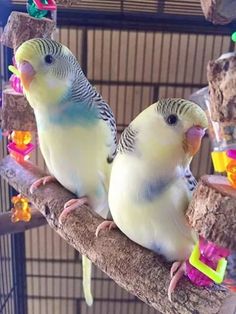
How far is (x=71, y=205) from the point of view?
0.70 metres

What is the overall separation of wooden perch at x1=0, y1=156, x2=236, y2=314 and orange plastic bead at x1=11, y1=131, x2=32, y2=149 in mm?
135

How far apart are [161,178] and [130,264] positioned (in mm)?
110

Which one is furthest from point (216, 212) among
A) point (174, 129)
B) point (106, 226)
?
point (106, 226)

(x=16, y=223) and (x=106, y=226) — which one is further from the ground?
(x=106, y=226)

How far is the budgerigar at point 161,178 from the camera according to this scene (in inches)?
20.4

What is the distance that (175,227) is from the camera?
1.81ft

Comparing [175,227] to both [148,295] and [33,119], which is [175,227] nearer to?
[148,295]

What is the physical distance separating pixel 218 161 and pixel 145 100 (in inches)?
51.6

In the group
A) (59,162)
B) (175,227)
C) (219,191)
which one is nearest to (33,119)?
(59,162)

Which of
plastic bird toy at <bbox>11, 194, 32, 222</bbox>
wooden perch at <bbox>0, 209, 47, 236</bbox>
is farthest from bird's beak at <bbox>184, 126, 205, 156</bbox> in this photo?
wooden perch at <bbox>0, 209, 47, 236</bbox>

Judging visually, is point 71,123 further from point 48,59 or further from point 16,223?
point 16,223

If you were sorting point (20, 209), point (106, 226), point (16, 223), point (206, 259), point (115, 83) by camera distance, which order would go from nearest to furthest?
point (206, 259), point (106, 226), point (20, 209), point (16, 223), point (115, 83)

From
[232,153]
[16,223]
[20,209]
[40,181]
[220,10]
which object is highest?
[220,10]

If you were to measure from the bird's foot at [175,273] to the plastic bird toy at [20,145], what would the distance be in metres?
0.41
